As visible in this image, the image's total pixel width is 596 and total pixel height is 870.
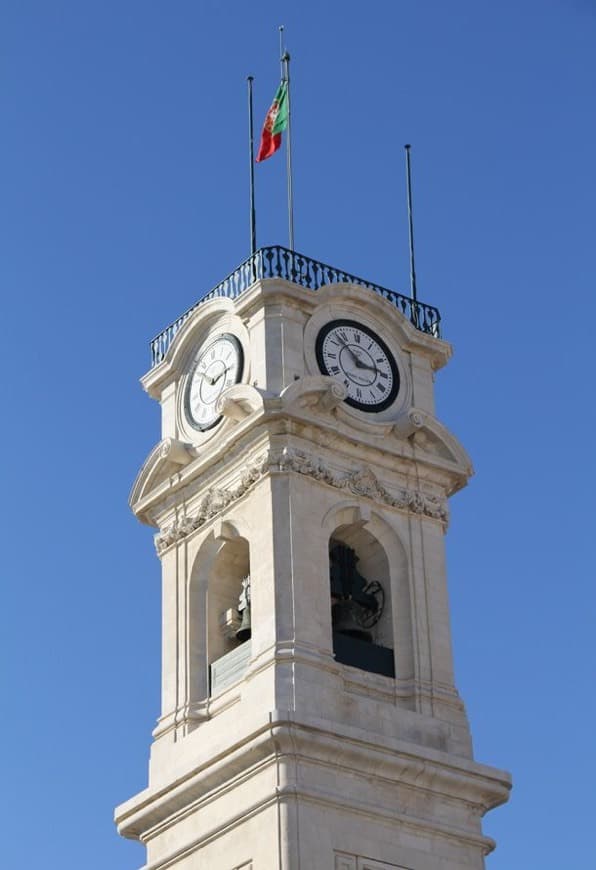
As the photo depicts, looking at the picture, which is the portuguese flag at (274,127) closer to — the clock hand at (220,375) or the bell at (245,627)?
the clock hand at (220,375)

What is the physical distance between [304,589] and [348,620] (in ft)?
6.16

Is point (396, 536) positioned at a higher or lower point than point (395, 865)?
higher

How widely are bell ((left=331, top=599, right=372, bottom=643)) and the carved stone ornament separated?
80.7 inches

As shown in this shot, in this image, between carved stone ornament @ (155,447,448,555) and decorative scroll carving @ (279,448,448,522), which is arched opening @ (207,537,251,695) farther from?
decorative scroll carving @ (279,448,448,522)

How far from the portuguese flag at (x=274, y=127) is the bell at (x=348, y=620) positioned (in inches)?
395

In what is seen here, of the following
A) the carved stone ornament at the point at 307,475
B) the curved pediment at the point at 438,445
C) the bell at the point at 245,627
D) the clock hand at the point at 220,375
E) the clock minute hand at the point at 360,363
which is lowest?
the bell at the point at 245,627

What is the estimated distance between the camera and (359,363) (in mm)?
48938

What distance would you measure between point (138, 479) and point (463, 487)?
6.23 meters

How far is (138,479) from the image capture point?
49.3 m

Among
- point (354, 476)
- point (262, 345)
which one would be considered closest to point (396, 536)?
point (354, 476)

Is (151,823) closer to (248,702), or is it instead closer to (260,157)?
(248,702)

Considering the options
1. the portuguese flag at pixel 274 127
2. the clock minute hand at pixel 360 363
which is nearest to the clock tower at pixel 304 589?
the clock minute hand at pixel 360 363

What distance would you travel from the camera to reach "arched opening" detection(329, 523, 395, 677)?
46.4 meters

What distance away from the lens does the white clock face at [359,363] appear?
48.3 metres
